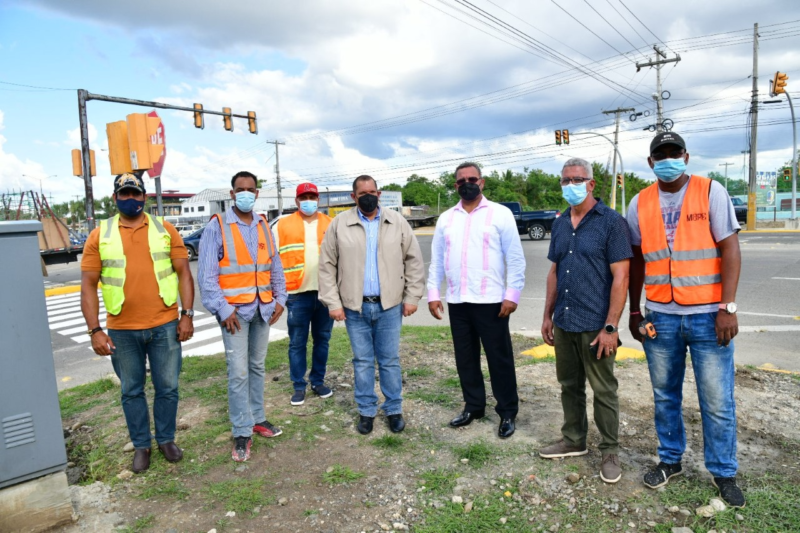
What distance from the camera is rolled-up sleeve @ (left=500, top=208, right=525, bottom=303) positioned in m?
4.05

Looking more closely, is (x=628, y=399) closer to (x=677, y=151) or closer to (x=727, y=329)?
(x=727, y=329)

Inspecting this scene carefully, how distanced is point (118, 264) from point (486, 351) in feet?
9.04

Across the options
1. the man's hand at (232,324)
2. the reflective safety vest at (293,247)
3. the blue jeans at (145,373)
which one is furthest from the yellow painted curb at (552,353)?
the blue jeans at (145,373)

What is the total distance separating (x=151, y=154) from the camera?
883 centimetres

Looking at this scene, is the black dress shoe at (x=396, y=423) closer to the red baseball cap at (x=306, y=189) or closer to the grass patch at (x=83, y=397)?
the red baseball cap at (x=306, y=189)

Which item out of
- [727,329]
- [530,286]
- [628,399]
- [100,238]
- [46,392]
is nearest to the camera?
[727,329]

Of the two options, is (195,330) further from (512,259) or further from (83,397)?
(512,259)

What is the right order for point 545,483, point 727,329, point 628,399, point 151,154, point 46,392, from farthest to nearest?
point 151,154
point 628,399
point 545,483
point 46,392
point 727,329

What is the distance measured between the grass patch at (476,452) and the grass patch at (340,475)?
739 millimetres

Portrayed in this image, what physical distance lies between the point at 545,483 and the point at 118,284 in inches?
123

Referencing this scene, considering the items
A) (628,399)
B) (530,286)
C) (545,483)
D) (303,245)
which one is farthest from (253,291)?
(530,286)

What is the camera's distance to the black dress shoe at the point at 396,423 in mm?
4312

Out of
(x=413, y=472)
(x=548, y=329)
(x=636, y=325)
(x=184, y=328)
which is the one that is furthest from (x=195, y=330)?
(x=636, y=325)

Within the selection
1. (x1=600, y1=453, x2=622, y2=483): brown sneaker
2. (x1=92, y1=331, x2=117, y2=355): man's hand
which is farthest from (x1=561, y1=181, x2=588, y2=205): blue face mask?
(x1=92, y1=331, x2=117, y2=355): man's hand
